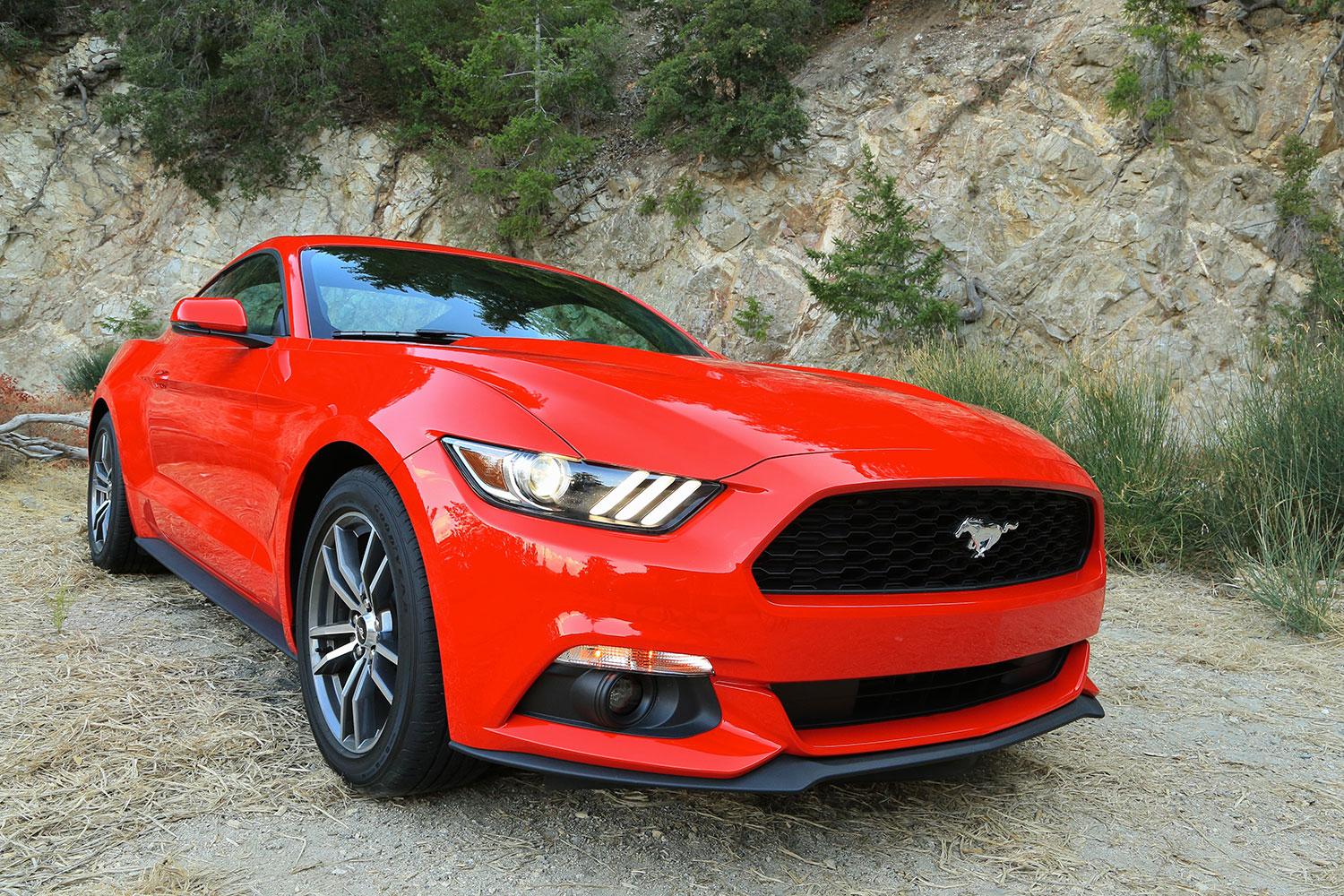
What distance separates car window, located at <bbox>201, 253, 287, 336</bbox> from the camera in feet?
9.93

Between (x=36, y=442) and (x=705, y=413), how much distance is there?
6728 millimetres

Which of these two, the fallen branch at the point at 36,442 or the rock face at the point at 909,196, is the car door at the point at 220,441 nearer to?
the fallen branch at the point at 36,442

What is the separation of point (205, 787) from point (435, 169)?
16.9 meters

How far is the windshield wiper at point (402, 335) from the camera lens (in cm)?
276

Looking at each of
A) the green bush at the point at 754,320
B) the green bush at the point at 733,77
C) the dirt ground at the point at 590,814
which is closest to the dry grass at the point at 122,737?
the dirt ground at the point at 590,814

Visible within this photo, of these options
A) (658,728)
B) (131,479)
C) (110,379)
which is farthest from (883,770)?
(110,379)

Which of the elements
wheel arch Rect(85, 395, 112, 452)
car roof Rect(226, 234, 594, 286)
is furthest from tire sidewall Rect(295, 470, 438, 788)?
wheel arch Rect(85, 395, 112, 452)

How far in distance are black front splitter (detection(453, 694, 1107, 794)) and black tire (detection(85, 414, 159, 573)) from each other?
2.86 meters

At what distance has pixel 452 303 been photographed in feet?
10.1

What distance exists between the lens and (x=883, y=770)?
182cm

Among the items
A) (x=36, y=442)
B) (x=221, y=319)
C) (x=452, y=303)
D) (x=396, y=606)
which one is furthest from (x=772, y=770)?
(x=36, y=442)

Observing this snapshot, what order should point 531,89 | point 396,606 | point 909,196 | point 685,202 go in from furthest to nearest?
point 531,89 < point 685,202 < point 909,196 < point 396,606

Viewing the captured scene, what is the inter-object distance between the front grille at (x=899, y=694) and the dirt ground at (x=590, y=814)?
1.07 feet

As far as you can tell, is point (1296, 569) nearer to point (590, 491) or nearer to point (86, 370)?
point (590, 491)
